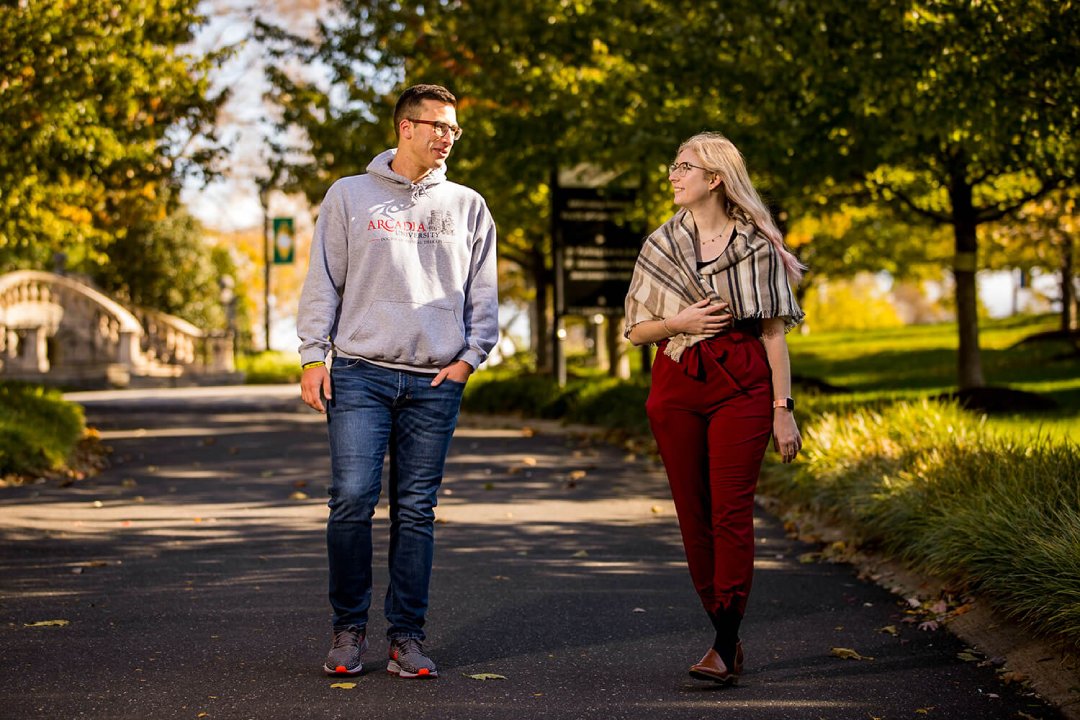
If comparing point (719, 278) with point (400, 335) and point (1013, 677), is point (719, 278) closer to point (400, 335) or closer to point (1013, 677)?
point (400, 335)

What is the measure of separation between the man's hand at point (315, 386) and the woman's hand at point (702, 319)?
50.7 inches

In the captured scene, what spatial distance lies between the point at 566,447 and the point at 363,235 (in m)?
12.0

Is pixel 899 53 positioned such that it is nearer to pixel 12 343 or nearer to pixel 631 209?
pixel 631 209

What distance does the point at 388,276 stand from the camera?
550 cm

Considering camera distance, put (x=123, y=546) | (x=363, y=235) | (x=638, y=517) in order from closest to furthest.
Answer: (x=363, y=235) < (x=123, y=546) < (x=638, y=517)

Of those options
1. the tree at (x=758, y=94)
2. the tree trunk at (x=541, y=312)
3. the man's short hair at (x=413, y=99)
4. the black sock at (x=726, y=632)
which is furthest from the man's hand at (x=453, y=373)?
the tree trunk at (x=541, y=312)

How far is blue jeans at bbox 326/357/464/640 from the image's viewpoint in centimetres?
547

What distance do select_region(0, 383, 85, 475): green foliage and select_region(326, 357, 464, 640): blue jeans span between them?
28.2 feet

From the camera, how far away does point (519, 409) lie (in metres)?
23.7

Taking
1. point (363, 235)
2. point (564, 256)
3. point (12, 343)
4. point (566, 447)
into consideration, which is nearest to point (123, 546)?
point (363, 235)

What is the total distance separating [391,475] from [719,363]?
1.32 meters

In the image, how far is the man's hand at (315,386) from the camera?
542 cm

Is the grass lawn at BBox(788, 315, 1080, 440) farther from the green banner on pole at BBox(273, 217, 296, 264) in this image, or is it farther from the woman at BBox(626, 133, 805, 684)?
the green banner on pole at BBox(273, 217, 296, 264)

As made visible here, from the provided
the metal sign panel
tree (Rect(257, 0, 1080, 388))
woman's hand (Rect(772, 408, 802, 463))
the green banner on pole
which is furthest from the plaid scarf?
the green banner on pole
